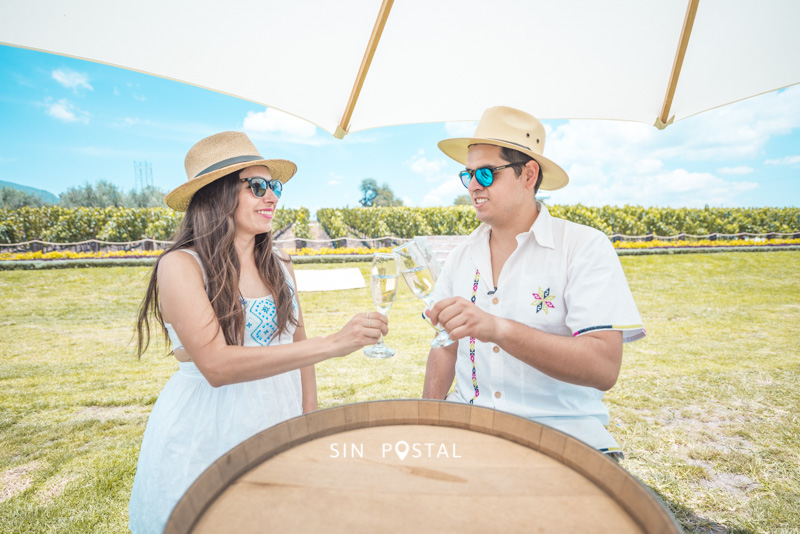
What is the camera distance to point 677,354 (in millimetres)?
6906

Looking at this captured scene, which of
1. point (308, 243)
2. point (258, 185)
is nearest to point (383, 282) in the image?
point (258, 185)

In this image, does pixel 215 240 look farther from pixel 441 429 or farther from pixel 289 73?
pixel 441 429

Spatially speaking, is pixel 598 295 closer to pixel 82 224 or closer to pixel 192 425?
pixel 192 425

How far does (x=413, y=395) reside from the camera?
534cm

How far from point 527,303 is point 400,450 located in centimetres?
112

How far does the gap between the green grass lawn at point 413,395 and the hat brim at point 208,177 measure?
1045mm

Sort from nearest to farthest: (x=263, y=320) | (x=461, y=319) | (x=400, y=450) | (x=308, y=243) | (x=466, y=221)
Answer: (x=400, y=450) < (x=461, y=319) < (x=263, y=320) < (x=308, y=243) < (x=466, y=221)

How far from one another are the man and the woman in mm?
680

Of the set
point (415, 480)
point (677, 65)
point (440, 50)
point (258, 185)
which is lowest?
point (415, 480)

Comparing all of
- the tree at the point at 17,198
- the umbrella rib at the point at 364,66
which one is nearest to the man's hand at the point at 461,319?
the umbrella rib at the point at 364,66

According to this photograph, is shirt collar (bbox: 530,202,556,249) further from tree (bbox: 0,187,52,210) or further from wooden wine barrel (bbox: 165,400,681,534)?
tree (bbox: 0,187,52,210)

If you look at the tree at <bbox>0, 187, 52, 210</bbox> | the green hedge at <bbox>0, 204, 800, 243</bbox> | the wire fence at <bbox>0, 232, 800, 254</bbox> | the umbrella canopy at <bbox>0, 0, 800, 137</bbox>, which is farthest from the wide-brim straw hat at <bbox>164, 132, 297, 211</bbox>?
the tree at <bbox>0, 187, 52, 210</bbox>

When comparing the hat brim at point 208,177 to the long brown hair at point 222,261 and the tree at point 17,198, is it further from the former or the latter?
the tree at point 17,198

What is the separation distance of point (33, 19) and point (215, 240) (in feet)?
4.04
